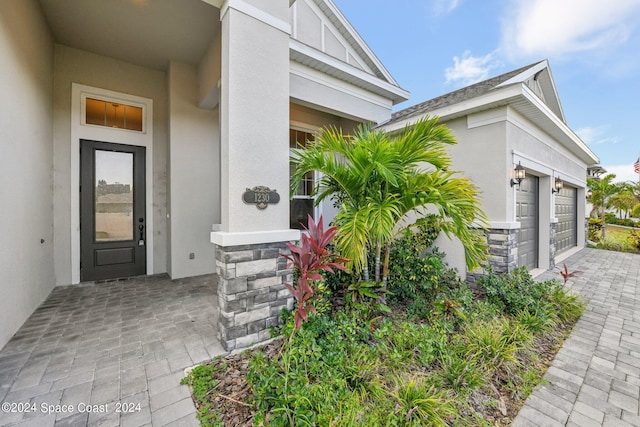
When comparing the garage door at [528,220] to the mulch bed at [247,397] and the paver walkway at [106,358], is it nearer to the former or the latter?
the mulch bed at [247,397]

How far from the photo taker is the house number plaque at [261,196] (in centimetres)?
281

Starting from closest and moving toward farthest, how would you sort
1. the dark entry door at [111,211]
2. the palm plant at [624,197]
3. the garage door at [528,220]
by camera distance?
the dark entry door at [111,211], the garage door at [528,220], the palm plant at [624,197]

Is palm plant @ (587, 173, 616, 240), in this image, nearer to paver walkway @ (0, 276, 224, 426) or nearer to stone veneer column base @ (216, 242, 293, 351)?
stone veneer column base @ (216, 242, 293, 351)

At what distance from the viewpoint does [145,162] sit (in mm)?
5266

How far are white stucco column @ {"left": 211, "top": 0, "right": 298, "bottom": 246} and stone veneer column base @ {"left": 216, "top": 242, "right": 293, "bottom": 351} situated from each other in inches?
6.0

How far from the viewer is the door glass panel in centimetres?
487

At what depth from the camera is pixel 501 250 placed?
4.64 m

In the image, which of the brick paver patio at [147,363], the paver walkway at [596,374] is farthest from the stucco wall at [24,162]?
the paver walkway at [596,374]

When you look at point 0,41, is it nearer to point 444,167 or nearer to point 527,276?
point 444,167

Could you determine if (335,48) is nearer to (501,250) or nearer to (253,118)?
(253,118)

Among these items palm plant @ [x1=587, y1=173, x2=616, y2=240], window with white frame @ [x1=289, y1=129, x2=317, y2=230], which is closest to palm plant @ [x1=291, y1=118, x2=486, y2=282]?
window with white frame @ [x1=289, y1=129, x2=317, y2=230]

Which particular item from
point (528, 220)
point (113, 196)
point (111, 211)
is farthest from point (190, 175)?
point (528, 220)

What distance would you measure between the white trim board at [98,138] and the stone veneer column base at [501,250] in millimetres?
6513

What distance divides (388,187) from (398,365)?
1.93 metres
